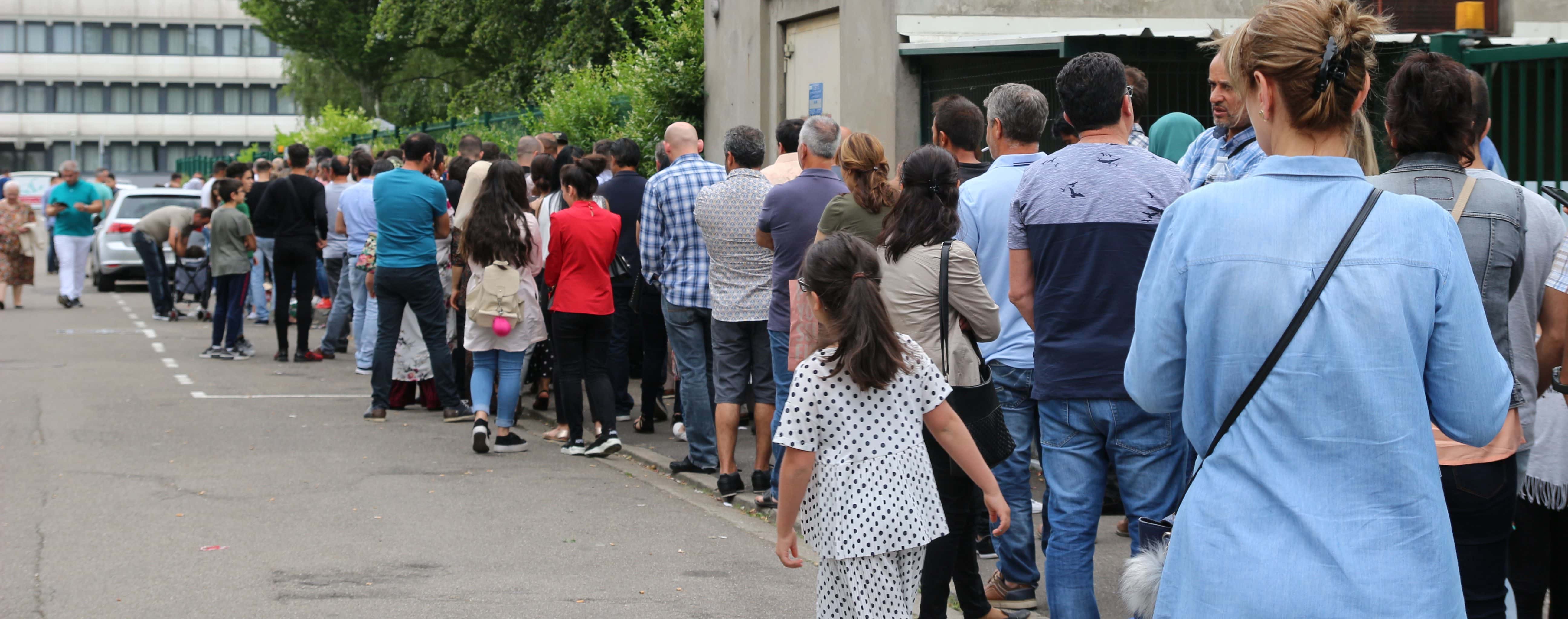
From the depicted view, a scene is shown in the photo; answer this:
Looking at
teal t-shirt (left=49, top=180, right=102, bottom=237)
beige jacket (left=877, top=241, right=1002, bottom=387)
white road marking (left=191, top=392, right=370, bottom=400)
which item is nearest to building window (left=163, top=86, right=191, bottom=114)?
teal t-shirt (left=49, top=180, right=102, bottom=237)

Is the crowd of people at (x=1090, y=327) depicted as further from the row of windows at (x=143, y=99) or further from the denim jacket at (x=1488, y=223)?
the row of windows at (x=143, y=99)

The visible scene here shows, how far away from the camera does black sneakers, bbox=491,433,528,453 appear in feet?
30.5

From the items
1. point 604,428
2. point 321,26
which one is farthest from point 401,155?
point 321,26

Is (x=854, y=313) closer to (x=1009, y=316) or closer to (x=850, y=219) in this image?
(x=1009, y=316)

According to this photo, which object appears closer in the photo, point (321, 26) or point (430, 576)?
point (430, 576)

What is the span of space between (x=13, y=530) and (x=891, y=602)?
487 centimetres

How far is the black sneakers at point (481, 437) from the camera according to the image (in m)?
9.18

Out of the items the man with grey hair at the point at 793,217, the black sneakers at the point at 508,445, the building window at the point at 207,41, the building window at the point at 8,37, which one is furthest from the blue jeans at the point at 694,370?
the building window at the point at 8,37

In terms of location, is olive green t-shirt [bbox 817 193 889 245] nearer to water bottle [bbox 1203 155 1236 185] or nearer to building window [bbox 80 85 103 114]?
water bottle [bbox 1203 155 1236 185]

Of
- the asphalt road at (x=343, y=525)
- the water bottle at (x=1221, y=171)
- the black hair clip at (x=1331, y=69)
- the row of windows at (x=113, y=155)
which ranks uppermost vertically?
the row of windows at (x=113, y=155)

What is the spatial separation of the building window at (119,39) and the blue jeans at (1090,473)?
8397 centimetres

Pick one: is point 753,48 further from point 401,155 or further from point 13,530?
point 13,530

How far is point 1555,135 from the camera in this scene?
21.3ft

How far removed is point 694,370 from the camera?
8219mm
